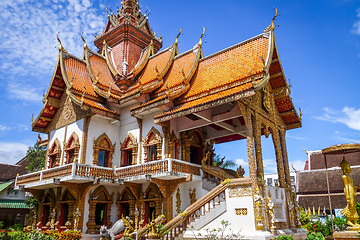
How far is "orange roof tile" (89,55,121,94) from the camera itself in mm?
15212

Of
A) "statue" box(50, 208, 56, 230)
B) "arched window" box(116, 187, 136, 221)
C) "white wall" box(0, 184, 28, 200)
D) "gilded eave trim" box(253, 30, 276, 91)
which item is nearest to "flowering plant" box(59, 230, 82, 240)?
"arched window" box(116, 187, 136, 221)

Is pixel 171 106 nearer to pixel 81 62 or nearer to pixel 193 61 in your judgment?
pixel 193 61

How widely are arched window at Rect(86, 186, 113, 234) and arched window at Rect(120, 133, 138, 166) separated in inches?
62.1

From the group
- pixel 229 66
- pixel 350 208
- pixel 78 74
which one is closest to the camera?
pixel 350 208

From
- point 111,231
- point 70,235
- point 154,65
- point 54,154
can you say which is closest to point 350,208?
point 111,231

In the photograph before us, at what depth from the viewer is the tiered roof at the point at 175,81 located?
11039 mm

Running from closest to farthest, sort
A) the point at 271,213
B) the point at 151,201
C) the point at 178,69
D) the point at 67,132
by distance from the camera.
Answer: the point at 271,213, the point at 151,201, the point at 67,132, the point at 178,69

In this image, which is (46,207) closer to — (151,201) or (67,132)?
(67,132)

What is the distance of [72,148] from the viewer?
1334 cm

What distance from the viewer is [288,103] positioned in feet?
41.9

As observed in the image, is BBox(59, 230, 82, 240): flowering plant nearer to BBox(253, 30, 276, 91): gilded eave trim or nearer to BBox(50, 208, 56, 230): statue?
BBox(50, 208, 56, 230): statue

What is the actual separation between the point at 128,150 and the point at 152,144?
163cm

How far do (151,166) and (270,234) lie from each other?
4.82 metres

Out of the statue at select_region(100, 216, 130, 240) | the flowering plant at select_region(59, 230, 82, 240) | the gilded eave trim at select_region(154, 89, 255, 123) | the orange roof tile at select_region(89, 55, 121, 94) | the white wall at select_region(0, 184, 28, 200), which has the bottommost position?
the flowering plant at select_region(59, 230, 82, 240)
